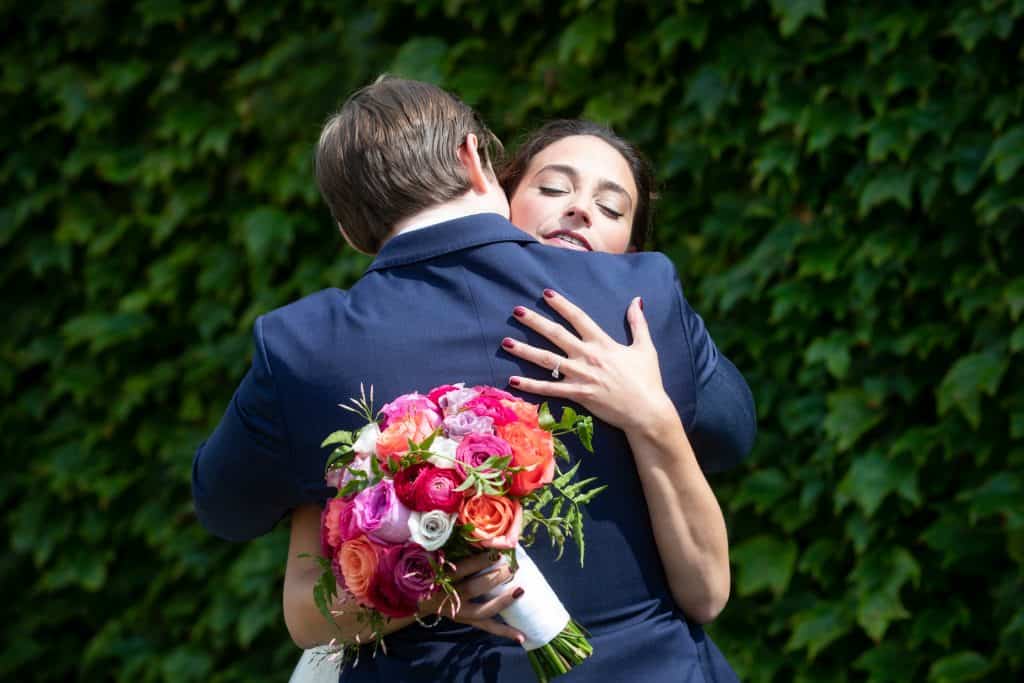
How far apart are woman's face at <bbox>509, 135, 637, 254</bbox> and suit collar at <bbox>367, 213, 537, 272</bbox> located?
0.56m

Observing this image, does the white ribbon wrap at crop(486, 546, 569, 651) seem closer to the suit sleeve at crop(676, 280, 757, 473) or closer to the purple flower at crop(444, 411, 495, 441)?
the purple flower at crop(444, 411, 495, 441)

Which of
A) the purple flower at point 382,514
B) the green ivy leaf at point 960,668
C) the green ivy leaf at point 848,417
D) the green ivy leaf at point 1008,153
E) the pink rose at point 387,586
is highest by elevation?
the purple flower at point 382,514

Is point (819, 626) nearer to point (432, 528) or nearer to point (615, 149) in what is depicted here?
point (615, 149)

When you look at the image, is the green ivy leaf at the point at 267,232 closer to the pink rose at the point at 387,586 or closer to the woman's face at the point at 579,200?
the woman's face at the point at 579,200

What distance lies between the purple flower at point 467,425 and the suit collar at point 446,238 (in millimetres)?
328

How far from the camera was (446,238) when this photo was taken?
1963mm

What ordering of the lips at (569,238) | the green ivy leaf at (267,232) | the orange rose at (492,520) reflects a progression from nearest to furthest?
1. the orange rose at (492,520)
2. the lips at (569,238)
3. the green ivy leaf at (267,232)

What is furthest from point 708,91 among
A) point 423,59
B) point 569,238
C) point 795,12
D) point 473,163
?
point 473,163

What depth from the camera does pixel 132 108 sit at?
5344 mm

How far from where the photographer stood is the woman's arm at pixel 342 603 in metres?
1.75

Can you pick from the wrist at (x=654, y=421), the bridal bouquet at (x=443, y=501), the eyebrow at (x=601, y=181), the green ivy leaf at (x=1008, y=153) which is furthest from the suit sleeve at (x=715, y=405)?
the green ivy leaf at (x=1008, y=153)

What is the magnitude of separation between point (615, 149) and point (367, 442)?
49.6 inches

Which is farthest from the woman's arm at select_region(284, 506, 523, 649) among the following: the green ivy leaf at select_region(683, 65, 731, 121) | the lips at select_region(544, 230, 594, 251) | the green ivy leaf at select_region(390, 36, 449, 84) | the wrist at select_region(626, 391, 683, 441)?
the green ivy leaf at select_region(390, 36, 449, 84)

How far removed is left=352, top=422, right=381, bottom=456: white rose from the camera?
68.2 inches
